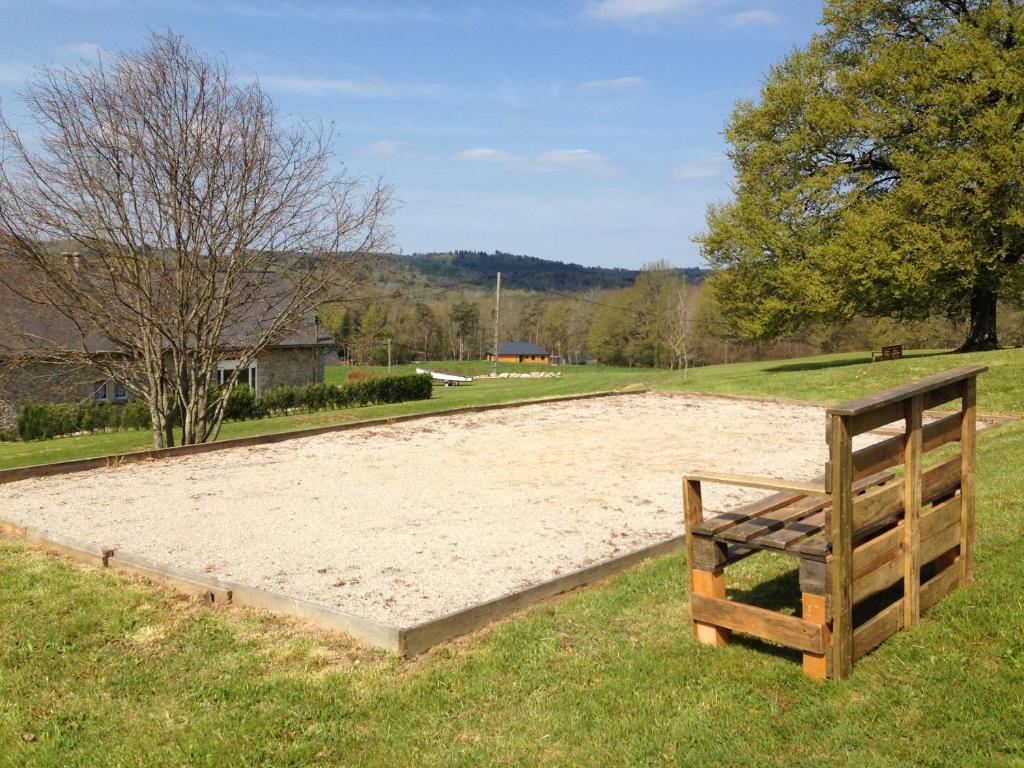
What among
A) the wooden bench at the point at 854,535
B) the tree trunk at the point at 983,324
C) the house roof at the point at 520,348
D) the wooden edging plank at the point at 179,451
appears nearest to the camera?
the wooden bench at the point at 854,535

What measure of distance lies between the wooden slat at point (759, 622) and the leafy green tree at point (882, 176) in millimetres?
20864

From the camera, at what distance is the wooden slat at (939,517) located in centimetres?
423

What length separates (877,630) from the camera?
12.9 ft

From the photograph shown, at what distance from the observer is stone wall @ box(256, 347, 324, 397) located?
30664 millimetres

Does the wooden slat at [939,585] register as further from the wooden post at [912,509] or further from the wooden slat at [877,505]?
the wooden slat at [877,505]

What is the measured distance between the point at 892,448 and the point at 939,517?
72 centimetres

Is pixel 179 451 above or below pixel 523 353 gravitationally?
above

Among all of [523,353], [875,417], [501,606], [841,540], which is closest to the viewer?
[841,540]

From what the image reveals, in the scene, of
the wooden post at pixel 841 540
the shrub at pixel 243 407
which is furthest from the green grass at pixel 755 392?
the wooden post at pixel 841 540

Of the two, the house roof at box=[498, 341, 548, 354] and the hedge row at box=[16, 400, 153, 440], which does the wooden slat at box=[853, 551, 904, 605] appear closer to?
the hedge row at box=[16, 400, 153, 440]

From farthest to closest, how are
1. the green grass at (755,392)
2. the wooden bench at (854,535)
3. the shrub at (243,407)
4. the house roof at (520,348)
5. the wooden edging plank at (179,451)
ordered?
1. the house roof at (520,348)
2. the shrub at (243,407)
3. the green grass at (755,392)
4. the wooden edging plank at (179,451)
5. the wooden bench at (854,535)

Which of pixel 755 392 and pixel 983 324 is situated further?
pixel 983 324

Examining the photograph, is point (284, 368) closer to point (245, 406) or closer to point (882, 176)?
point (245, 406)

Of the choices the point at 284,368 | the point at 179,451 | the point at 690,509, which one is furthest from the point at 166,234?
the point at 284,368
